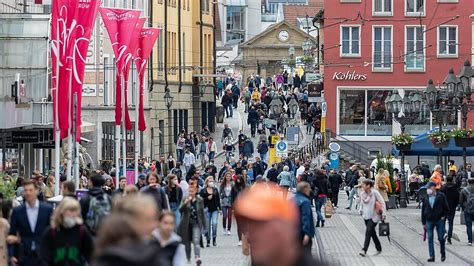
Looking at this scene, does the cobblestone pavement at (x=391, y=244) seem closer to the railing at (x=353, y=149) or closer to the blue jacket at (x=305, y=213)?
the blue jacket at (x=305, y=213)

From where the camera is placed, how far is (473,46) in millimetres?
69688

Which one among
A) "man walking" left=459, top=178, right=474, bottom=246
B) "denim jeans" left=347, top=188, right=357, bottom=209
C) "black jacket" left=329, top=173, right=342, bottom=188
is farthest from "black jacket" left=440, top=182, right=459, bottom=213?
"denim jeans" left=347, top=188, right=357, bottom=209

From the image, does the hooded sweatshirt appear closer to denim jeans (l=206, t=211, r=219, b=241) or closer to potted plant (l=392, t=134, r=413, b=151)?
denim jeans (l=206, t=211, r=219, b=241)

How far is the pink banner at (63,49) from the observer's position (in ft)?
94.9

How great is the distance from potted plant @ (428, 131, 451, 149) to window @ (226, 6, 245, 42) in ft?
403

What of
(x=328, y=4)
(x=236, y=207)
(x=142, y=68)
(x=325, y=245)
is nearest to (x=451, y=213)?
(x=325, y=245)

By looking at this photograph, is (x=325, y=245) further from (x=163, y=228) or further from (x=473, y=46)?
(x=473, y=46)

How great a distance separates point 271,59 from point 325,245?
396 feet

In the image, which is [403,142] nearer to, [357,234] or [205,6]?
[357,234]

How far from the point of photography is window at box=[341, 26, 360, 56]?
75000mm

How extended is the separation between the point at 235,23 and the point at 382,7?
330ft

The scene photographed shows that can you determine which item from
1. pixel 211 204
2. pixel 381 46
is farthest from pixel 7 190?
pixel 381 46

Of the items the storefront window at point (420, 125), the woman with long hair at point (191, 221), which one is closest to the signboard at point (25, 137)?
Answer: the woman with long hair at point (191, 221)

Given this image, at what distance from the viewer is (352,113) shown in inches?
2943
